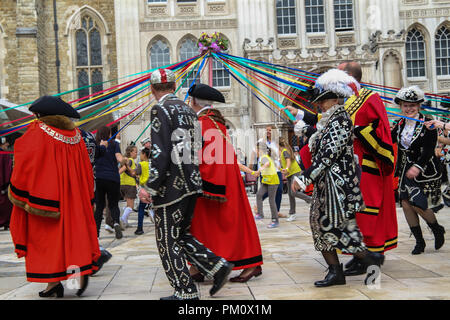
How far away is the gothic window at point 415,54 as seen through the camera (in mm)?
25828

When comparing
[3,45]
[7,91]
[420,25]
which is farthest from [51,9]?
[420,25]

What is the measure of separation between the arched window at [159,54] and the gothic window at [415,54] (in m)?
12.0

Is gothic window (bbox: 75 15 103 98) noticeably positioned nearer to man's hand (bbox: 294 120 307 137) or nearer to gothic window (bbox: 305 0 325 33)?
gothic window (bbox: 305 0 325 33)

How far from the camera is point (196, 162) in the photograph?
473cm

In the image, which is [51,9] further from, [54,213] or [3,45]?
[54,213]

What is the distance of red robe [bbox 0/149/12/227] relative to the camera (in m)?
12.1

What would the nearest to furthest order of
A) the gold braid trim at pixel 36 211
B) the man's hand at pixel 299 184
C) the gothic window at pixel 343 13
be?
the gold braid trim at pixel 36 211, the man's hand at pixel 299 184, the gothic window at pixel 343 13

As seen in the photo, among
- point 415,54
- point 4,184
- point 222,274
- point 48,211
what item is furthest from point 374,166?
point 415,54

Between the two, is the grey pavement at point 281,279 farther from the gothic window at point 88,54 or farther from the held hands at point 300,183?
the gothic window at point 88,54

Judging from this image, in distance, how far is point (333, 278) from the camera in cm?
497

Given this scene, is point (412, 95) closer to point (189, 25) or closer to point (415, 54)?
point (189, 25)

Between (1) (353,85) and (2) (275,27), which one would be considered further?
(2) (275,27)

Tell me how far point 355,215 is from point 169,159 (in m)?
1.95

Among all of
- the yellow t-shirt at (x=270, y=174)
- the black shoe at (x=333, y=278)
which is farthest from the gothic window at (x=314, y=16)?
the black shoe at (x=333, y=278)
